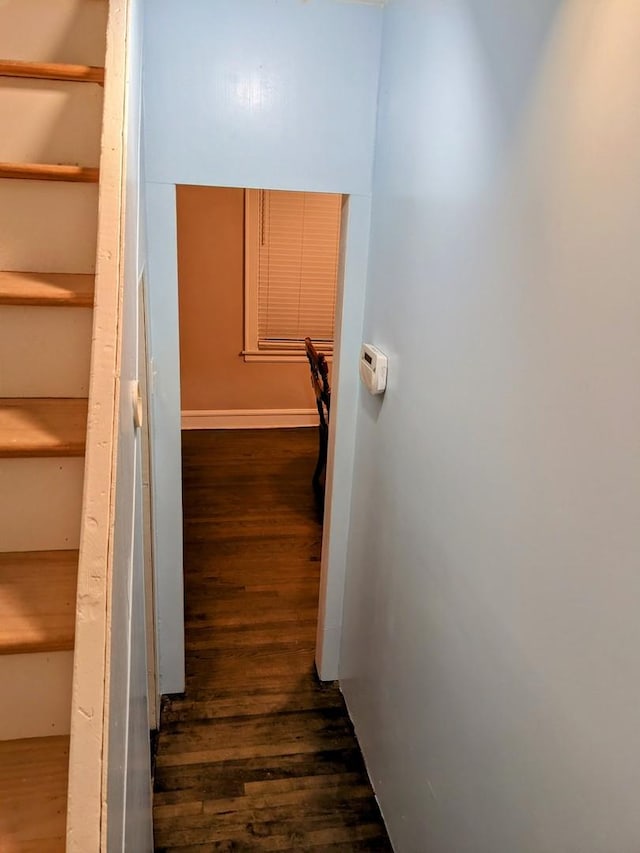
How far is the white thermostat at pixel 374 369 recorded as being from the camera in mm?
2025

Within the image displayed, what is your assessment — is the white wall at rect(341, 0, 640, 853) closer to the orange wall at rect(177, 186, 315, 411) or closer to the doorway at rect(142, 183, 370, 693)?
the doorway at rect(142, 183, 370, 693)

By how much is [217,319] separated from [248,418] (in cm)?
89

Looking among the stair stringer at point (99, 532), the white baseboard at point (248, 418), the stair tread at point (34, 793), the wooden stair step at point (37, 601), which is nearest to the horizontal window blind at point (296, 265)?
the white baseboard at point (248, 418)

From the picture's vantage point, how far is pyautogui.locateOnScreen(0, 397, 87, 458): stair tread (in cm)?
118

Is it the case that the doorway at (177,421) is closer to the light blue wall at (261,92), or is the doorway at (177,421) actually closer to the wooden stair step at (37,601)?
the light blue wall at (261,92)

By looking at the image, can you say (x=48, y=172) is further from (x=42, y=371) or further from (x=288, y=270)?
(x=288, y=270)

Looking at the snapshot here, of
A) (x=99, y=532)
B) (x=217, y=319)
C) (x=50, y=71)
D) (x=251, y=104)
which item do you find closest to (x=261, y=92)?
(x=251, y=104)

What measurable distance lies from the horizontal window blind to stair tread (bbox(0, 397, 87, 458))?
3882 mm

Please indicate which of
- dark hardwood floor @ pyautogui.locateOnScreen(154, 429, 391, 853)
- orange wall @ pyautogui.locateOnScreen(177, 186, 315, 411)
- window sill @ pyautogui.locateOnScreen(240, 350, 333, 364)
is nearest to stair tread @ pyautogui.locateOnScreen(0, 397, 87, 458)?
dark hardwood floor @ pyautogui.locateOnScreen(154, 429, 391, 853)

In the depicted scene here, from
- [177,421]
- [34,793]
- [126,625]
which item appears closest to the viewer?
[34,793]

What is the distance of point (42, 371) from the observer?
4.42ft

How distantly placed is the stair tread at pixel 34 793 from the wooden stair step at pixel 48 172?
1127mm

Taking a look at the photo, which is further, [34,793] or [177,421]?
[177,421]

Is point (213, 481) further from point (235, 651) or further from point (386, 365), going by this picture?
point (386, 365)
